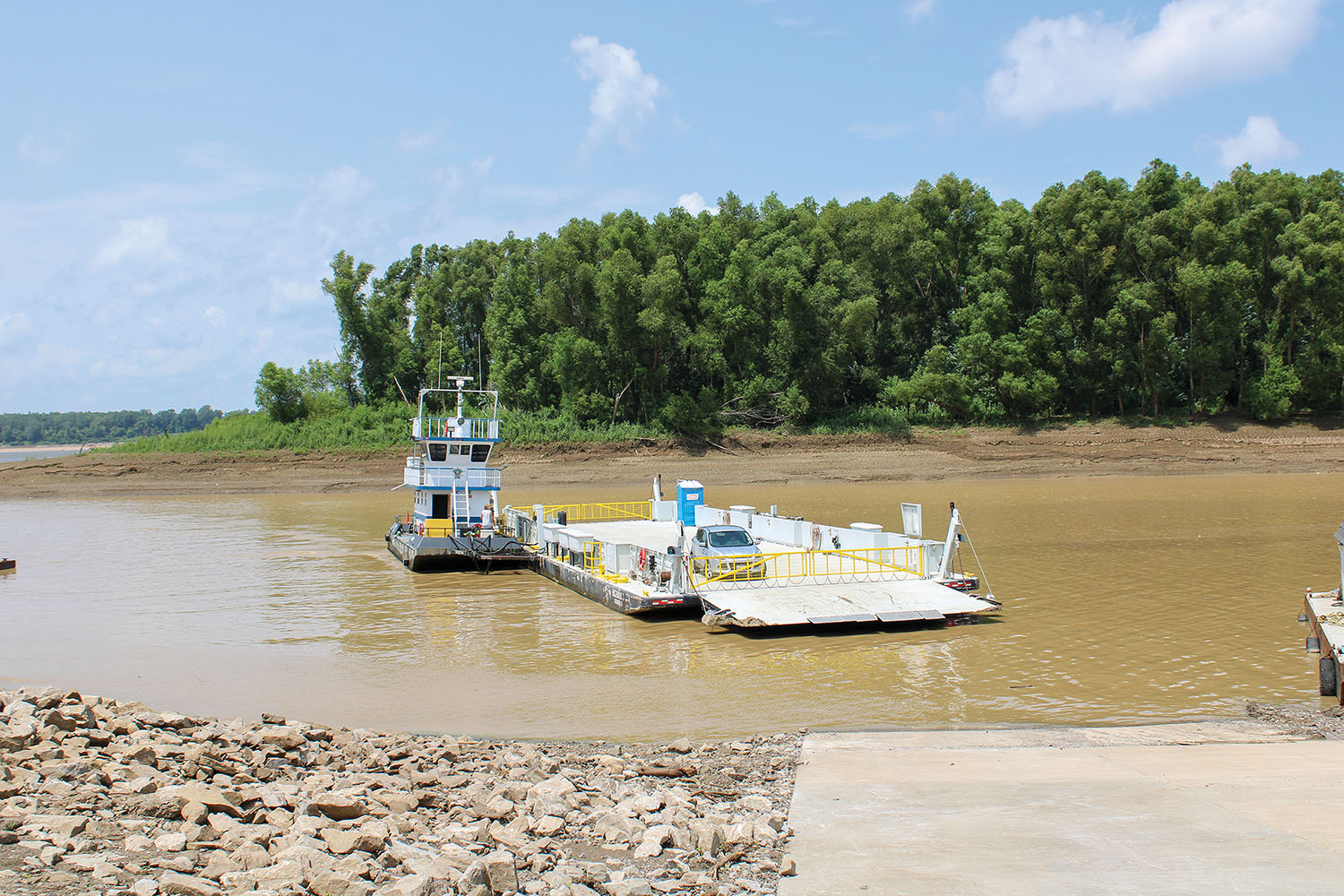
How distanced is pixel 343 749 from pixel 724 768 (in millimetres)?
3515

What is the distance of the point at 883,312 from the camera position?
6638cm

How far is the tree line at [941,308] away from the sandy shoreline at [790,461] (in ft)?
9.69

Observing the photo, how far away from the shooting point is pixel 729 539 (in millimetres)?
20484

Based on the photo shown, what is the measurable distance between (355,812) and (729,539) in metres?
13.9

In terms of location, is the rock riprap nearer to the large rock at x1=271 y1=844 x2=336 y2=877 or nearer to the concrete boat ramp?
the large rock at x1=271 y1=844 x2=336 y2=877

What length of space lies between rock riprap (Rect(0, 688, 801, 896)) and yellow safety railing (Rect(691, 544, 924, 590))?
8825mm

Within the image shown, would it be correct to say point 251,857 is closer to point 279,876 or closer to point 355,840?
point 279,876

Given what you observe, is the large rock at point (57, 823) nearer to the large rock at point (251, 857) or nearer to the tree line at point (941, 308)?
the large rock at point (251, 857)

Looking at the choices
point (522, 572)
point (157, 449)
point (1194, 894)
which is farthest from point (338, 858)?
point (157, 449)

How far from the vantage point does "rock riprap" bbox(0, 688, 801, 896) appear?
18.4 ft

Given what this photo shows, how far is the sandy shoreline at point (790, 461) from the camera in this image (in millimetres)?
49438

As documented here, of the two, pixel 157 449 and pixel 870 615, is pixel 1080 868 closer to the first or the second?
pixel 870 615

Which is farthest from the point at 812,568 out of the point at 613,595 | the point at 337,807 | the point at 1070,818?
the point at 337,807

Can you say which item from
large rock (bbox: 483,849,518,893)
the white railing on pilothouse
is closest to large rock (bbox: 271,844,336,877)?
large rock (bbox: 483,849,518,893)
